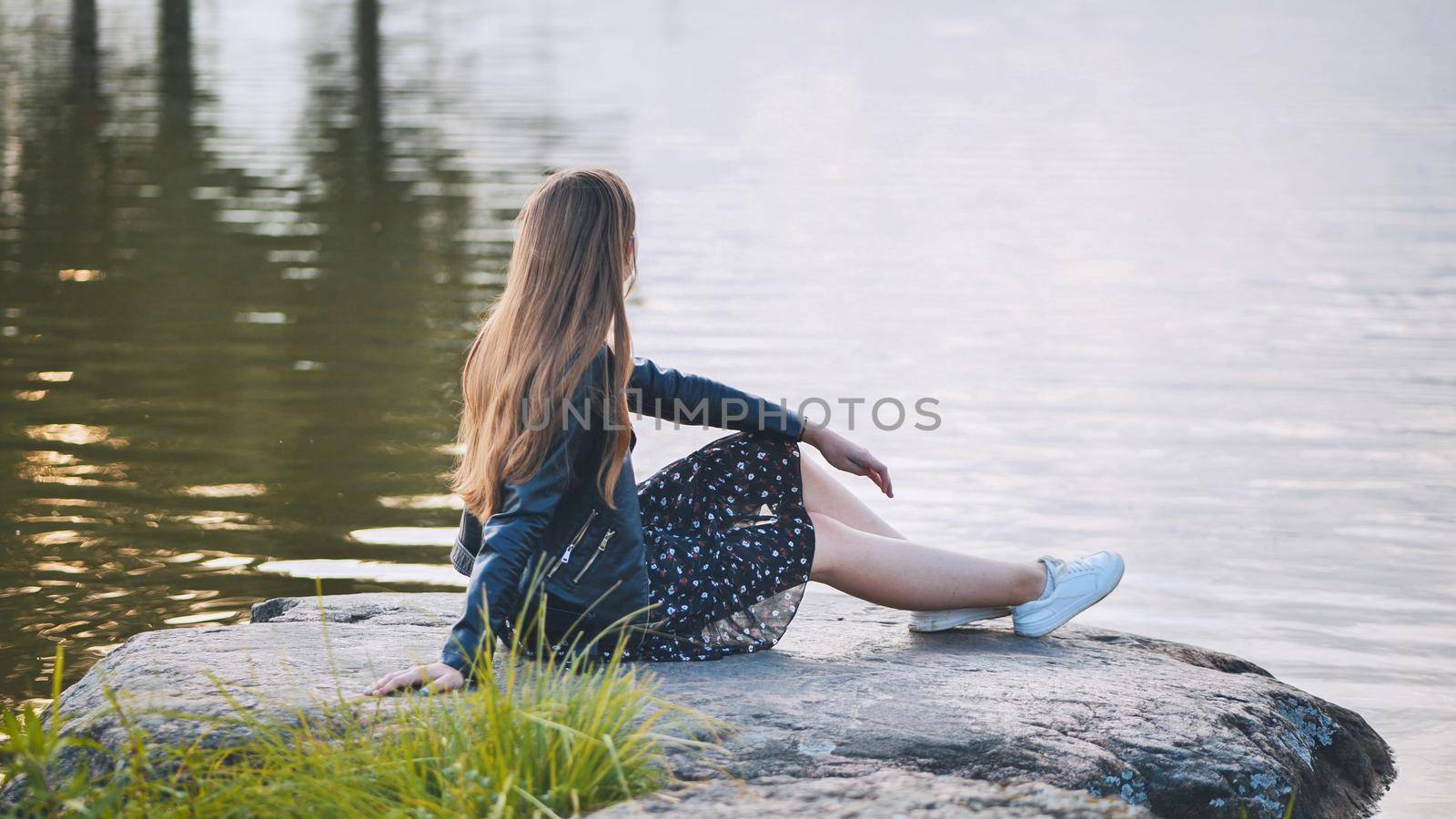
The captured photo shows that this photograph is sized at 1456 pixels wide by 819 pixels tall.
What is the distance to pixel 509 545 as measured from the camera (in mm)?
3479

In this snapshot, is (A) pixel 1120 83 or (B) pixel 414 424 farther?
(A) pixel 1120 83

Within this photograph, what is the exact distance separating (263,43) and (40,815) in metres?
35.0

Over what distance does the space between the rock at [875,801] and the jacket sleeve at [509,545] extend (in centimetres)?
61

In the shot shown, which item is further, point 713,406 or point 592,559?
point 713,406

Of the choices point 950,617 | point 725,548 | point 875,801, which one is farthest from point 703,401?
point 875,801

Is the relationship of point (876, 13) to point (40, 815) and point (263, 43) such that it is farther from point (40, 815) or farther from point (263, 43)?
point (40, 815)

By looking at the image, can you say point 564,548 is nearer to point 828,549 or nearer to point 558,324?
point 558,324

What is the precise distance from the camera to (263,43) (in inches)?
1401

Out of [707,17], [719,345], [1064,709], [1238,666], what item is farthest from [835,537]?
[707,17]

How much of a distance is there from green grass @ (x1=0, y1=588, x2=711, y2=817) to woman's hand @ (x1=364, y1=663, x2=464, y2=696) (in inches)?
1.8

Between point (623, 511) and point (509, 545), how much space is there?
33 cm

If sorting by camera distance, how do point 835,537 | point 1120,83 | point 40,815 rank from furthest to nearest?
point 1120,83
point 835,537
point 40,815

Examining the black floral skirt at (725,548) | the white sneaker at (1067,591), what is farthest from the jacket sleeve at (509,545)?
the white sneaker at (1067,591)

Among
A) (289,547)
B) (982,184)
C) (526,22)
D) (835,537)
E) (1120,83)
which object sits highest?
(526,22)
